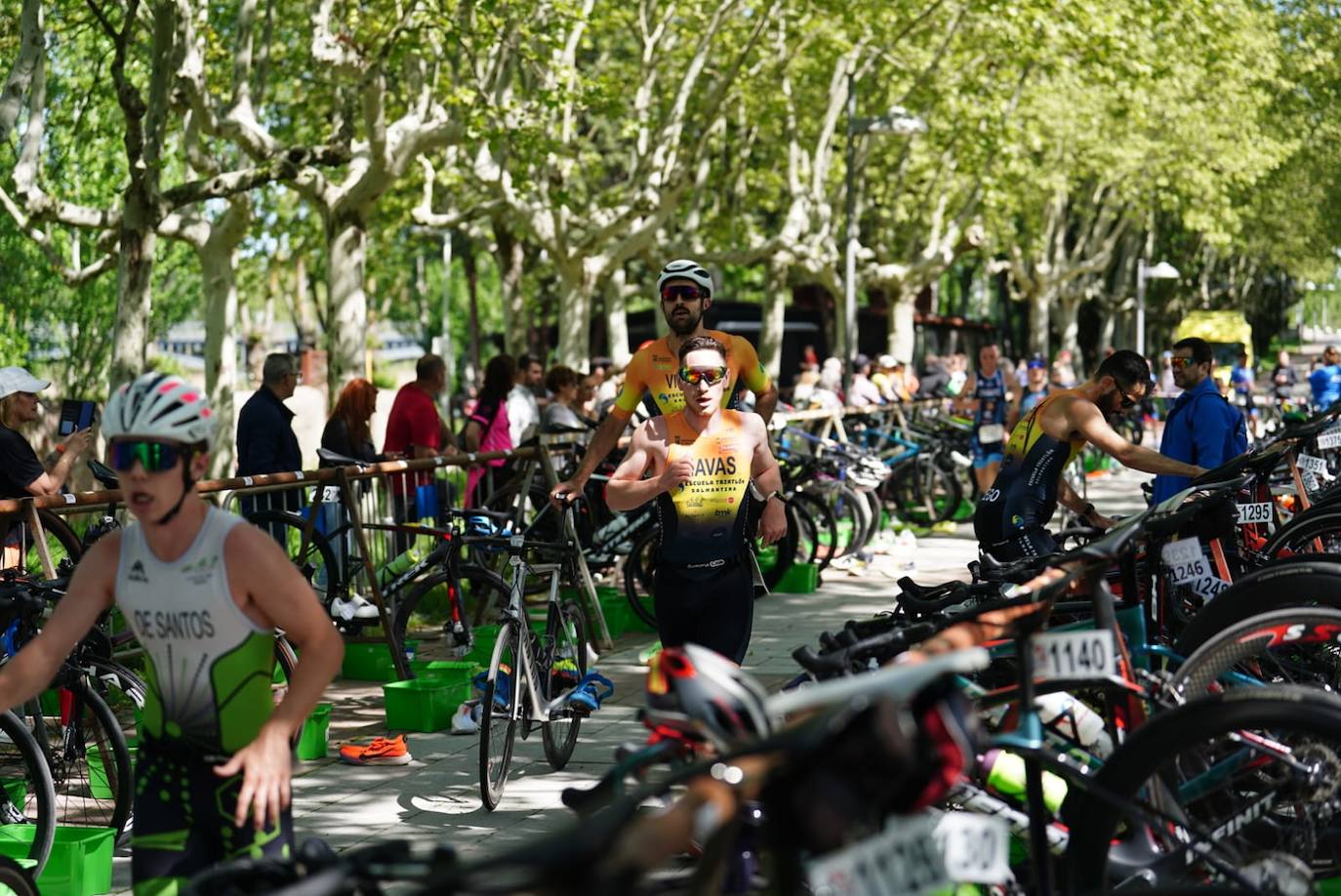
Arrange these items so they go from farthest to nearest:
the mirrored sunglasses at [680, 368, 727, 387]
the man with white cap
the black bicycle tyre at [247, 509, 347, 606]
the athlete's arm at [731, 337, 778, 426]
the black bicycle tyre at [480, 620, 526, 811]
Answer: the black bicycle tyre at [247, 509, 347, 606]
the man with white cap
the athlete's arm at [731, 337, 778, 426]
the black bicycle tyre at [480, 620, 526, 811]
the mirrored sunglasses at [680, 368, 727, 387]

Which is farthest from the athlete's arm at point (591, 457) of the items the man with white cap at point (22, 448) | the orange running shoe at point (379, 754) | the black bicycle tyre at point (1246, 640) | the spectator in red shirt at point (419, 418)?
the spectator in red shirt at point (419, 418)

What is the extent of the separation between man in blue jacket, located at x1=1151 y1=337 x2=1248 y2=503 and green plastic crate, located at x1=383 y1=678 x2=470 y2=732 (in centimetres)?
409

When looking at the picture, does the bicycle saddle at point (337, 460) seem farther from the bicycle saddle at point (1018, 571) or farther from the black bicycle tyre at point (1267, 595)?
the black bicycle tyre at point (1267, 595)

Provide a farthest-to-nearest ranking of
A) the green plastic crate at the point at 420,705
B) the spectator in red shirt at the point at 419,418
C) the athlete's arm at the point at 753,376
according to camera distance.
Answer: the spectator in red shirt at the point at 419,418 → the green plastic crate at the point at 420,705 → the athlete's arm at the point at 753,376

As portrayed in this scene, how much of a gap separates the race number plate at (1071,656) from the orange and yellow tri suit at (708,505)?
2.67m

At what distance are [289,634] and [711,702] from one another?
114 cm

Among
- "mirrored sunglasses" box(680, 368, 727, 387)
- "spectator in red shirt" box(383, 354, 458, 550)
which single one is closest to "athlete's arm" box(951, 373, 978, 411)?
"spectator in red shirt" box(383, 354, 458, 550)

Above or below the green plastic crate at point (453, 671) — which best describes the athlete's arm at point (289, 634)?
above

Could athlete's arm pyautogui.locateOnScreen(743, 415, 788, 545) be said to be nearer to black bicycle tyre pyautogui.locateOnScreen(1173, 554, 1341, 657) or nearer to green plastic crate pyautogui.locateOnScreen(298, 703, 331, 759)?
black bicycle tyre pyautogui.locateOnScreen(1173, 554, 1341, 657)

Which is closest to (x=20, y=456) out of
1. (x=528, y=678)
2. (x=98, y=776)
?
(x=98, y=776)

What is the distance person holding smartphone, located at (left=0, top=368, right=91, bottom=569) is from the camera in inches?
353

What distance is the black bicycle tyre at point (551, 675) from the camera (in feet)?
25.6

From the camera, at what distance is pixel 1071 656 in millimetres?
4098

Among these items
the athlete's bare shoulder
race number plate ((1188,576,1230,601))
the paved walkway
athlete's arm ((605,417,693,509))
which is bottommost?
the paved walkway
